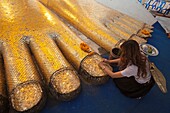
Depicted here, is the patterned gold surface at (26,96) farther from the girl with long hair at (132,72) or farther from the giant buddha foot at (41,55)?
the girl with long hair at (132,72)

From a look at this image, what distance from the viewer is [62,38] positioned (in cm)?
157

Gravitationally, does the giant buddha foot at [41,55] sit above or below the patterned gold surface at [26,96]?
above

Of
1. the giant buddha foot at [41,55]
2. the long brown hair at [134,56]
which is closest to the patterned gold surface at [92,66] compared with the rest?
the giant buddha foot at [41,55]

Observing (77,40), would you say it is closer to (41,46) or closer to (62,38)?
(62,38)

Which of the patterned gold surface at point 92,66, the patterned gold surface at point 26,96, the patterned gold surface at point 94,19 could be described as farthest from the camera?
the patterned gold surface at point 94,19

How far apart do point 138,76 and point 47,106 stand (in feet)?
2.45

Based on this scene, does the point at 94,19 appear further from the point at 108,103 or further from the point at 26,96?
the point at 26,96

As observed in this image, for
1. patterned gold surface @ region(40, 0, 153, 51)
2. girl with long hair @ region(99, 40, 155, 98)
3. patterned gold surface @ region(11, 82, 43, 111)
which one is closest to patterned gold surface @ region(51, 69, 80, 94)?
patterned gold surface @ region(11, 82, 43, 111)

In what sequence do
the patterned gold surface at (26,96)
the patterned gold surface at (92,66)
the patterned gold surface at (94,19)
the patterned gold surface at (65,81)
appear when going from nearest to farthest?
the patterned gold surface at (26,96) < the patterned gold surface at (65,81) < the patterned gold surface at (92,66) < the patterned gold surface at (94,19)

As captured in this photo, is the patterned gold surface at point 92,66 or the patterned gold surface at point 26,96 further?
the patterned gold surface at point 92,66

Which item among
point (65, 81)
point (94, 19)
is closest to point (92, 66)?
point (65, 81)

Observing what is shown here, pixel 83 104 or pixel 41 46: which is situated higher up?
pixel 41 46

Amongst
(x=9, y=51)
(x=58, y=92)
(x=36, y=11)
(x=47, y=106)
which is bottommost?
(x=47, y=106)

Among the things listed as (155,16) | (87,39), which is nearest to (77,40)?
(87,39)
